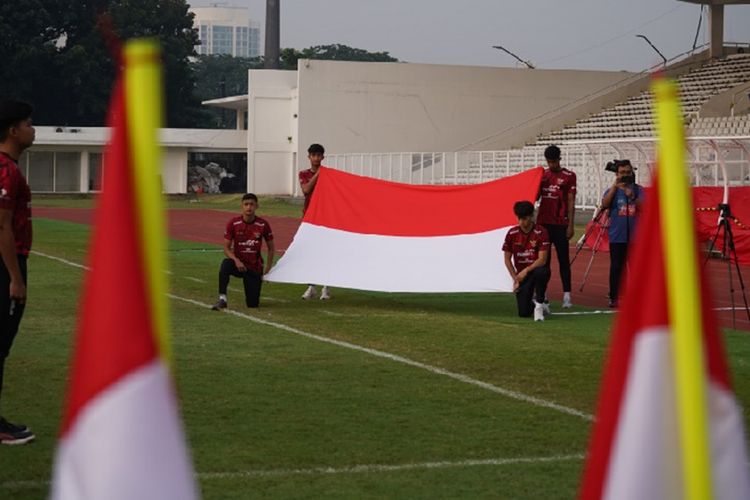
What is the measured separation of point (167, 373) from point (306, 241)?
1404cm

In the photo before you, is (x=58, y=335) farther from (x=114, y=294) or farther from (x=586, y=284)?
(x=114, y=294)

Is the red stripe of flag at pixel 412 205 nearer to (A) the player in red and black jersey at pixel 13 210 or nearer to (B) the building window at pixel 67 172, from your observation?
(A) the player in red and black jersey at pixel 13 210

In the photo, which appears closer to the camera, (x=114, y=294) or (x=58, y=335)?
(x=114, y=294)

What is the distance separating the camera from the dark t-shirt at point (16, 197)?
294 inches

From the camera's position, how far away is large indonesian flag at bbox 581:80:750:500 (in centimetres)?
239

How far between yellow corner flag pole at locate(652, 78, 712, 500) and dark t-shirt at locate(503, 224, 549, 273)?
39.6 feet

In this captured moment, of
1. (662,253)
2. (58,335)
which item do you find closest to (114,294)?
(662,253)

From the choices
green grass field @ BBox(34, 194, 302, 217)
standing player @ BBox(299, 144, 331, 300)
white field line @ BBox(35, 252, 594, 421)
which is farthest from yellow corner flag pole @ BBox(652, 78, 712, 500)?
green grass field @ BBox(34, 194, 302, 217)

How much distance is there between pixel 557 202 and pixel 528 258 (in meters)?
1.11

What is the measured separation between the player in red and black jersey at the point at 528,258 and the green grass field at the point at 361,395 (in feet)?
0.82

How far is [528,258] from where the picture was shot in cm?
1463

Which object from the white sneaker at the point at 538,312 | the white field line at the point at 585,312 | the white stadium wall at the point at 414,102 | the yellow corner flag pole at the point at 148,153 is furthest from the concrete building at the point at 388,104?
the yellow corner flag pole at the point at 148,153

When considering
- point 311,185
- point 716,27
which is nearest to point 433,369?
point 311,185

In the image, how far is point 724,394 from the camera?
99.7 inches
